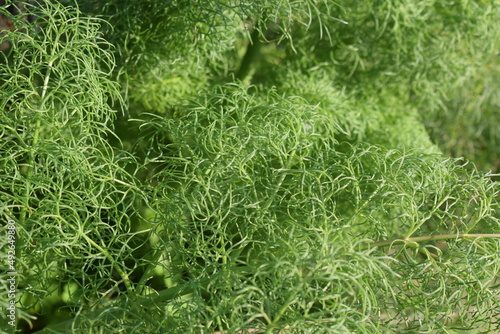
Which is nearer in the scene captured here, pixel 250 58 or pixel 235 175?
pixel 235 175

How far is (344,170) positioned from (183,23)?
1.00ft

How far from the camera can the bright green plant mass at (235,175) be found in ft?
1.64

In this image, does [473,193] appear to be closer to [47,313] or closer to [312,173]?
[312,173]

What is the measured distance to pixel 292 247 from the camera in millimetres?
472

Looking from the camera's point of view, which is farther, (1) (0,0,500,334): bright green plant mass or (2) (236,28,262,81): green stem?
(2) (236,28,262,81): green stem

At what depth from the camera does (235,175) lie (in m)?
0.57

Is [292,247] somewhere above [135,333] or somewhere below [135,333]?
above

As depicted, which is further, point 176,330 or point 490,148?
point 490,148

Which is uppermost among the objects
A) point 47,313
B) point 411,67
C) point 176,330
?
point 411,67

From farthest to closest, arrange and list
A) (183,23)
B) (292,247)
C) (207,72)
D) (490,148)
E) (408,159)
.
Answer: (490,148), (207,72), (183,23), (408,159), (292,247)

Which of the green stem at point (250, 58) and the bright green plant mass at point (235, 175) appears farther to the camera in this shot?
the green stem at point (250, 58)

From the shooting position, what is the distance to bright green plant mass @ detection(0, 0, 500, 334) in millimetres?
500

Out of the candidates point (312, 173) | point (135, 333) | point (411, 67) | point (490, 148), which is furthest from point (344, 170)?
point (490, 148)

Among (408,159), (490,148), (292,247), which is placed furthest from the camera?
(490,148)
